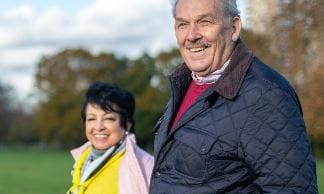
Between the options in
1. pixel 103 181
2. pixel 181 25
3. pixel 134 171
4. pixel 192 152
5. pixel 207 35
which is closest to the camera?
pixel 192 152

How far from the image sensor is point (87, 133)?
550 cm

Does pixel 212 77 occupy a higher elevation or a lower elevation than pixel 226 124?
higher

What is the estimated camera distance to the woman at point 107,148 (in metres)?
5.08

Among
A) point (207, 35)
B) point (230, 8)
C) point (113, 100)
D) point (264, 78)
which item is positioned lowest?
point (264, 78)

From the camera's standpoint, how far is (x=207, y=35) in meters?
3.10

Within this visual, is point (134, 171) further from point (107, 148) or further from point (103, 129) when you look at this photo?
point (103, 129)

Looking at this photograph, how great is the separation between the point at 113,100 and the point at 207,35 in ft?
7.94

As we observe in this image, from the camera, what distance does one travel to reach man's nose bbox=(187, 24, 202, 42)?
312 centimetres

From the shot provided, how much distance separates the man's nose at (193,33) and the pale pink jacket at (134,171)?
198cm

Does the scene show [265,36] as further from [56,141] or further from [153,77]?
[56,141]

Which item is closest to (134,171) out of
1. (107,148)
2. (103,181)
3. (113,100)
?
(103,181)

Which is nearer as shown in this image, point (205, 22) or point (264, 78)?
point (264, 78)

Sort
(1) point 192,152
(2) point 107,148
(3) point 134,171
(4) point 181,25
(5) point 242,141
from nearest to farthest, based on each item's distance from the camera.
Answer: (5) point 242,141
(1) point 192,152
(4) point 181,25
(3) point 134,171
(2) point 107,148

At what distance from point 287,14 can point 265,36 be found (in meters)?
1.08
